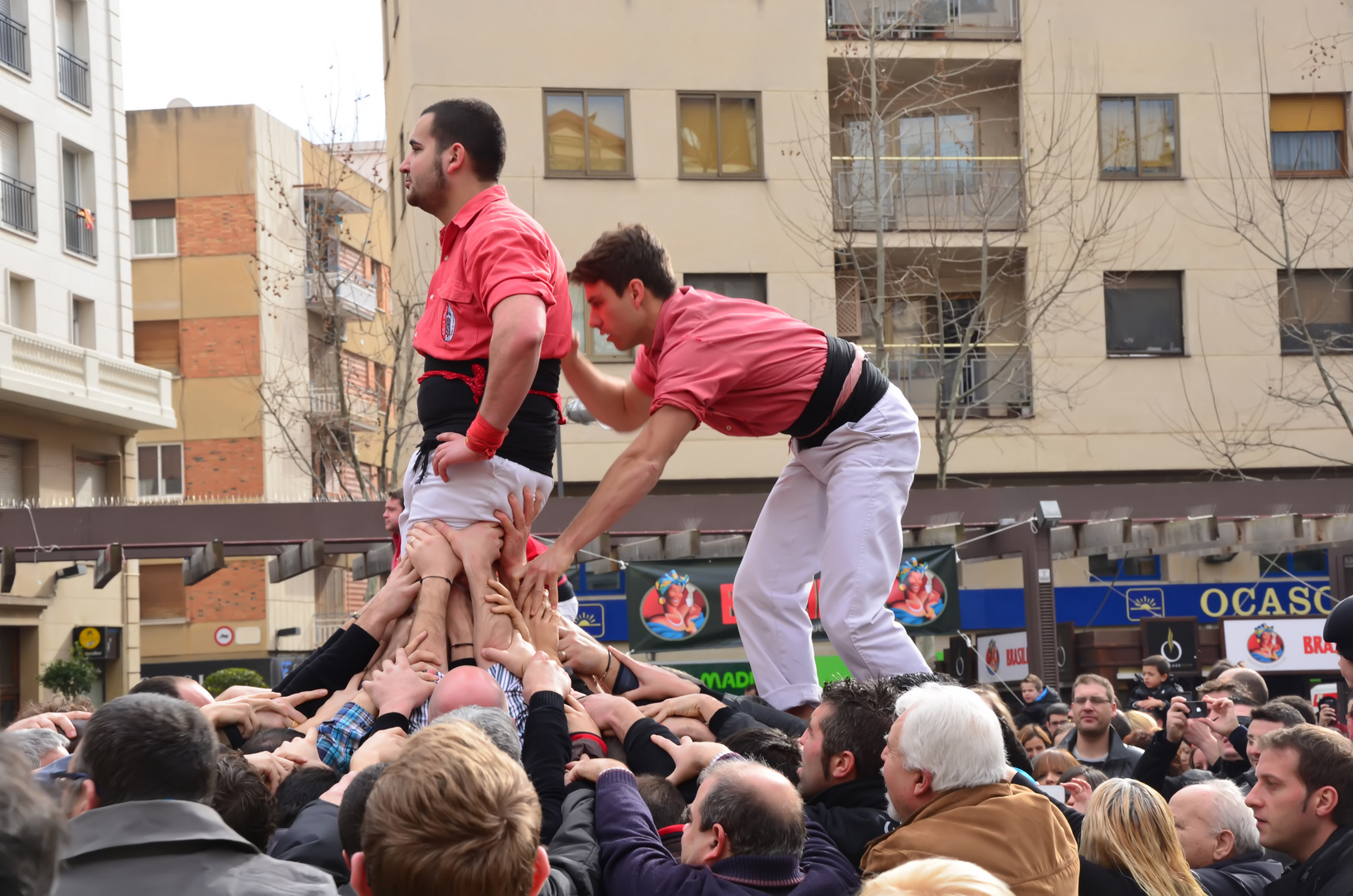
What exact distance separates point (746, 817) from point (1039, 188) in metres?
22.3

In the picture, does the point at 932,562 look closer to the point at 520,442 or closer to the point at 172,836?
the point at 520,442

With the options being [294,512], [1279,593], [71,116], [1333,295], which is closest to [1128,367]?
[1333,295]

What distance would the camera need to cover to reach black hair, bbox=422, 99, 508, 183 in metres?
5.16

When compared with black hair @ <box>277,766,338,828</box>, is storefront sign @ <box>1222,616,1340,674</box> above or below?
below

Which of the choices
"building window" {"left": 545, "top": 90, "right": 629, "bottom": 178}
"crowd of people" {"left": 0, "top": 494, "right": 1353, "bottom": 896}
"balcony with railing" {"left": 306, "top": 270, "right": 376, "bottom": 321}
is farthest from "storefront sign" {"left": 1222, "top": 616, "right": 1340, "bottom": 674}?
"balcony with railing" {"left": 306, "top": 270, "right": 376, "bottom": 321}

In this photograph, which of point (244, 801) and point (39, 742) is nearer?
point (244, 801)

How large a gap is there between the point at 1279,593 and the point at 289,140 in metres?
30.9

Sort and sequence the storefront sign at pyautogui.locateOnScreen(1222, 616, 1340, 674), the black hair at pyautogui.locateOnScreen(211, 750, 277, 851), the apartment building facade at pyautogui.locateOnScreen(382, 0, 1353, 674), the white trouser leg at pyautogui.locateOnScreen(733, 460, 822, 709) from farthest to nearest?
the apartment building facade at pyautogui.locateOnScreen(382, 0, 1353, 674) → the storefront sign at pyautogui.locateOnScreen(1222, 616, 1340, 674) → the white trouser leg at pyautogui.locateOnScreen(733, 460, 822, 709) → the black hair at pyautogui.locateOnScreen(211, 750, 277, 851)

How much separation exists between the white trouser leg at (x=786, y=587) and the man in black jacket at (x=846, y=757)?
139 centimetres

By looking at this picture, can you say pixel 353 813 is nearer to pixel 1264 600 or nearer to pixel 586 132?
pixel 1264 600

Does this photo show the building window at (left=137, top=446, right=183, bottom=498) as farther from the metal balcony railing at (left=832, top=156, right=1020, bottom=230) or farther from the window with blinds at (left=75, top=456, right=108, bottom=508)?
the metal balcony railing at (left=832, top=156, right=1020, bottom=230)

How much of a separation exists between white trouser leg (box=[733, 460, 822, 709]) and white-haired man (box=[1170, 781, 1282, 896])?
1305mm

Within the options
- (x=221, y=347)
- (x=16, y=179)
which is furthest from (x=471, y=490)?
(x=221, y=347)

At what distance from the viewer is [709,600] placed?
585 inches
